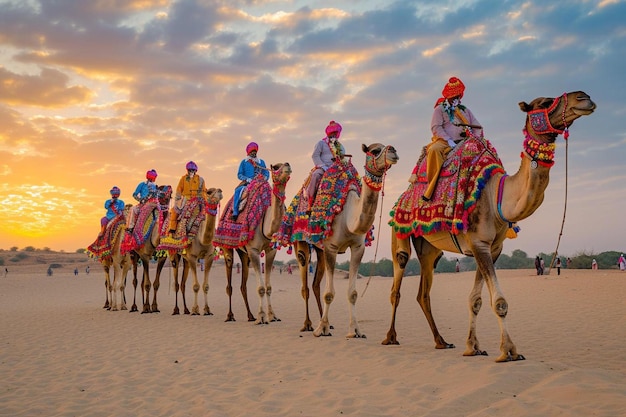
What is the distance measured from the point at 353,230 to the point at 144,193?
11345 mm

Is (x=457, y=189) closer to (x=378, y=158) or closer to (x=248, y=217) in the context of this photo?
(x=378, y=158)

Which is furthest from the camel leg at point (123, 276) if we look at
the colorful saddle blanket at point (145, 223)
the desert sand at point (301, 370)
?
the desert sand at point (301, 370)

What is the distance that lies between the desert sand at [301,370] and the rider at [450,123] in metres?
2.73

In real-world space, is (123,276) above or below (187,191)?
below

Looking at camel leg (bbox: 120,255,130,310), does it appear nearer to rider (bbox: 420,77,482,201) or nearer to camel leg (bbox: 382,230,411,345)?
camel leg (bbox: 382,230,411,345)

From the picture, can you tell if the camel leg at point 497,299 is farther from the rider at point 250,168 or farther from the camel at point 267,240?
the rider at point 250,168

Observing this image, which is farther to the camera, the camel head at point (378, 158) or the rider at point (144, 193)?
the rider at point (144, 193)

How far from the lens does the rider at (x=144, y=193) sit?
60.5 feet

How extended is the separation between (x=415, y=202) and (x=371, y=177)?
1.10m

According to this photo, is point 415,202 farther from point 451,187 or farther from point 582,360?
point 582,360

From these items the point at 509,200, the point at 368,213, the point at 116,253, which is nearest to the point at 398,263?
the point at 368,213

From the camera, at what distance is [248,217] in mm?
13227

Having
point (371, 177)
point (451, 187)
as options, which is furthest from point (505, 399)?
point (371, 177)

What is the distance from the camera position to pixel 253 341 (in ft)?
34.4
